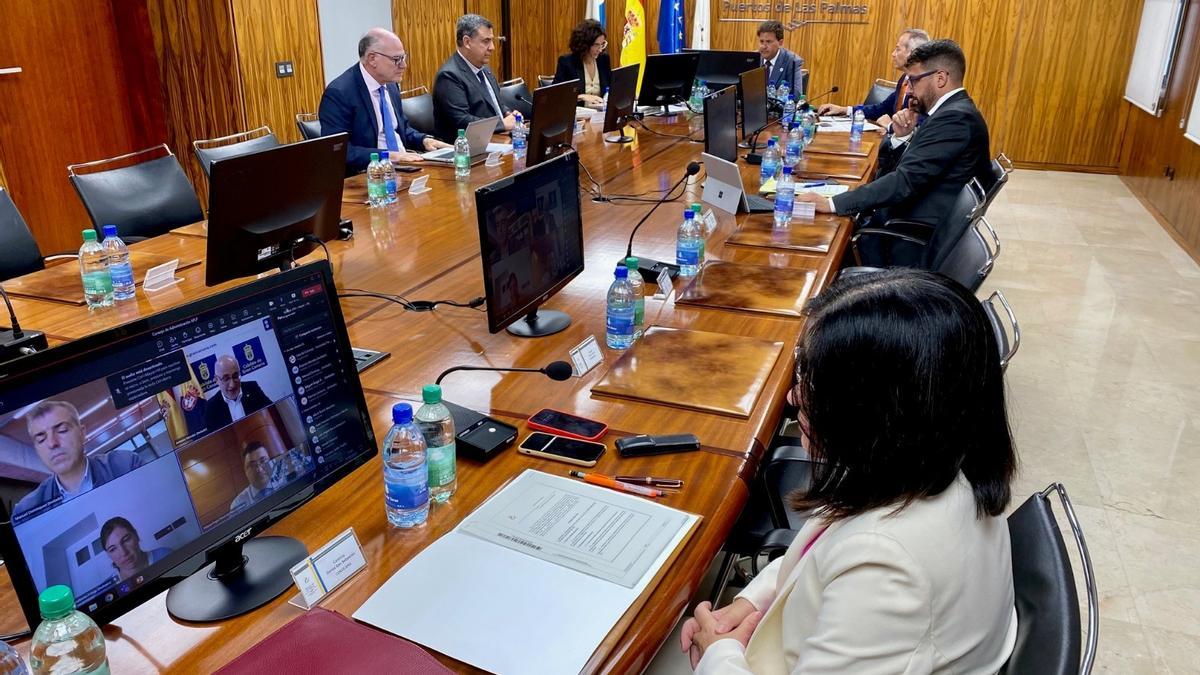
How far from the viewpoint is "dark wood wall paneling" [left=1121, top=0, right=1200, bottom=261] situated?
550 centimetres

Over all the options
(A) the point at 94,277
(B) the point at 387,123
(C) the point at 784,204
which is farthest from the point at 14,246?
(C) the point at 784,204

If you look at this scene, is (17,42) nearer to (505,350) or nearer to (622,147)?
(622,147)

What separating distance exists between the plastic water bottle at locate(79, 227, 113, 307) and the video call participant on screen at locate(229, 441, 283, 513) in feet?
4.69

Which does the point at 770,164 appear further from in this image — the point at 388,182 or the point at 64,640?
the point at 64,640

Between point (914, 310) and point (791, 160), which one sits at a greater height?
point (914, 310)

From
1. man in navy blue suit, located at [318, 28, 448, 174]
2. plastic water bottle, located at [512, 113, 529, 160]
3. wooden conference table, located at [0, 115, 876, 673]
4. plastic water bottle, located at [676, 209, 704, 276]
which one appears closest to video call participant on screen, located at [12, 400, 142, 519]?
wooden conference table, located at [0, 115, 876, 673]

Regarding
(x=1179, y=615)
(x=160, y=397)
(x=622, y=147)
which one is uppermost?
(x=160, y=397)

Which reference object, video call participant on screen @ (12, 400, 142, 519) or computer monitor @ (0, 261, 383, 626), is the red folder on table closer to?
computer monitor @ (0, 261, 383, 626)

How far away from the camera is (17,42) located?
14.3ft

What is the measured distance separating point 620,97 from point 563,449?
329 centimetres

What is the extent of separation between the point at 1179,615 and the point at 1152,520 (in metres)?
0.47

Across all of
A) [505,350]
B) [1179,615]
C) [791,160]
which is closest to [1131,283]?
[791,160]

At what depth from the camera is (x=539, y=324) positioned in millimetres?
2121

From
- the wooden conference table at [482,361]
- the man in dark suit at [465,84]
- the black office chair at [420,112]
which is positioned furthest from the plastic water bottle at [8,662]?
the black office chair at [420,112]
